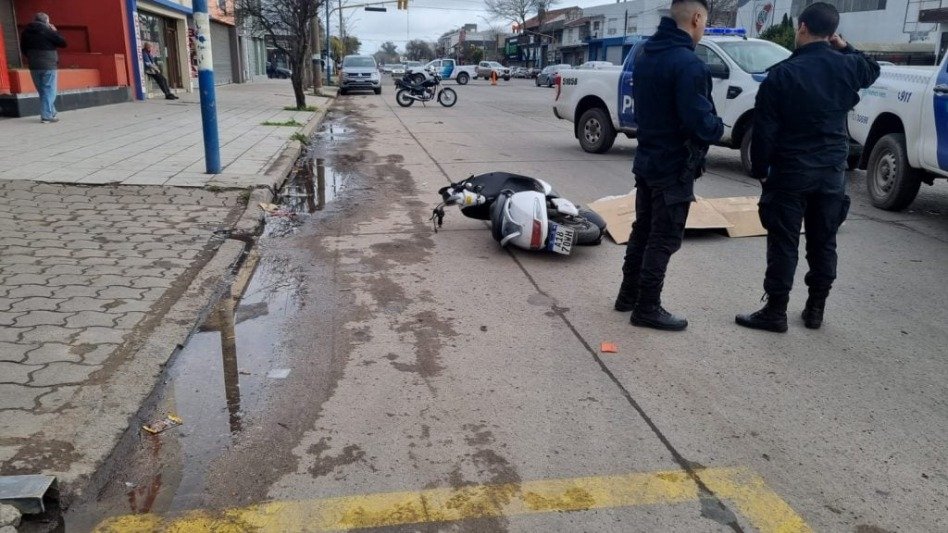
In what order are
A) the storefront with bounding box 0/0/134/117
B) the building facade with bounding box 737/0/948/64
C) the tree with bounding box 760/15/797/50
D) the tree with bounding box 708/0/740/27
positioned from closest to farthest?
the storefront with bounding box 0/0/134/117
the building facade with bounding box 737/0/948/64
the tree with bounding box 760/15/797/50
the tree with bounding box 708/0/740/27

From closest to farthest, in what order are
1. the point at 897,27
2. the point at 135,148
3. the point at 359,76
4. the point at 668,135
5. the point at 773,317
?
Result: the point at 668,135 < the point at 773,317 < the point at 135,148 < the point at 359,76 < the point at 897,27

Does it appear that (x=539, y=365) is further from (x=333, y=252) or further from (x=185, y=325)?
(x=333, y=252)

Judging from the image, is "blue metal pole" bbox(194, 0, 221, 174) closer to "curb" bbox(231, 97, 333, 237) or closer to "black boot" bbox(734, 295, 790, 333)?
"curb" bbox(231, 97, 333, 237)

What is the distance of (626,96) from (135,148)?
775 cm

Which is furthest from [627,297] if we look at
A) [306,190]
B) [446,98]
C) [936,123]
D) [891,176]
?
[446,98]

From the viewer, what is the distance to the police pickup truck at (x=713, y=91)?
10180 mm

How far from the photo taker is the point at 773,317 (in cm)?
457

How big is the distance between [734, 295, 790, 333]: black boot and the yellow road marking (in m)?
1.78

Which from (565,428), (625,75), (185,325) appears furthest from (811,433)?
(625,75)

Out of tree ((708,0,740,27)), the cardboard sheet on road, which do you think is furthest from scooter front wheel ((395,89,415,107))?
tree ((708,0,740,27))

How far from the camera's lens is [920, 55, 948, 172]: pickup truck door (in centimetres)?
680

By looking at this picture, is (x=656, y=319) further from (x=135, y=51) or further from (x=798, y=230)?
(x=135, y=51)

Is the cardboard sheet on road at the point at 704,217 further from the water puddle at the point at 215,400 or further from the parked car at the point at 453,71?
the parked car at the point at 453,71

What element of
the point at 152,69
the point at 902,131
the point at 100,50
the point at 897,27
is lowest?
the point at 902,131
